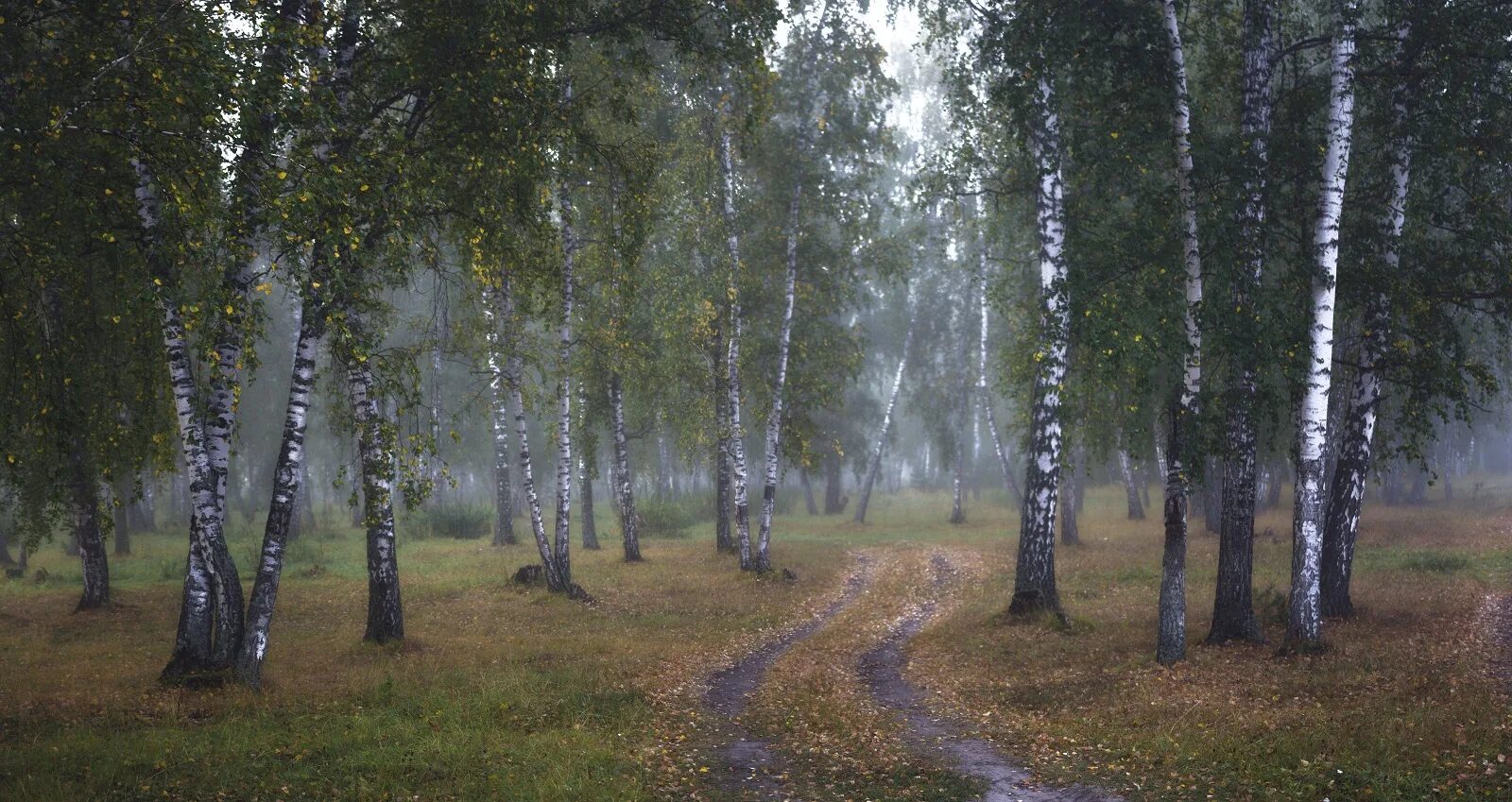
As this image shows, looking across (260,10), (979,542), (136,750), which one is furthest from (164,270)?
(979,542)

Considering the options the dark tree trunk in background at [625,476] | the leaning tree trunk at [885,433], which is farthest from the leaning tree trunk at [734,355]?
the leaning tree trunk at [885,433]

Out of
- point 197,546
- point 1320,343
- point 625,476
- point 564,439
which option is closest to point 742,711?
point 197,546

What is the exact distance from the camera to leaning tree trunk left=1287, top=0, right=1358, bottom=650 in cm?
1284

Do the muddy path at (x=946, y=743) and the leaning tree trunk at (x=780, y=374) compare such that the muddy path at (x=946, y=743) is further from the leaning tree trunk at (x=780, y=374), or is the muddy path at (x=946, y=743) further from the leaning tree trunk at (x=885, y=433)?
the leaning tree trunk at (x=885, y=433)

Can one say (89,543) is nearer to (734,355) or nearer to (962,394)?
(734,355)

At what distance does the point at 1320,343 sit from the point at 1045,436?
5833mm

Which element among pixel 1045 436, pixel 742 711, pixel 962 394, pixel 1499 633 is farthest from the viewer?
pixel 962 394

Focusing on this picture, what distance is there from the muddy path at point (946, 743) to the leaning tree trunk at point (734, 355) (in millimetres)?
9049

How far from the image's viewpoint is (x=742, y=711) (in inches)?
491

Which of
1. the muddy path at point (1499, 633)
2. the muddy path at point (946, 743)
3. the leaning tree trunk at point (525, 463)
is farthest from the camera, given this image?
the leaning tree trunk at point (525, 463)

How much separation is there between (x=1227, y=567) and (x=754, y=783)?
29.9 ft

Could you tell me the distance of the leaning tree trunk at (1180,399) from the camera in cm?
1316

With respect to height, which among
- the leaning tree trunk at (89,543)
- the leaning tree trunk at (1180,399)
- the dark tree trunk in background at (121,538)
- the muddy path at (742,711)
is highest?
the leaning tree trunk at (1180,399)

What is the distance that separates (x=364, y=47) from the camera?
1266cm
